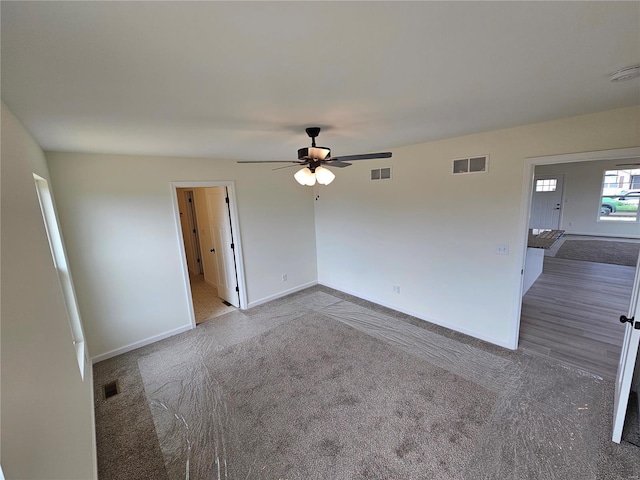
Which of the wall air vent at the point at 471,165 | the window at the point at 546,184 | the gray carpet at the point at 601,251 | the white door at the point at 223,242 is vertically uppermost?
the wall air vent at the point at 471,165

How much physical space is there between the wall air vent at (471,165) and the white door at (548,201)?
7.42m

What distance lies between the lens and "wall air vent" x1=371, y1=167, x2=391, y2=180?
406 centimetres

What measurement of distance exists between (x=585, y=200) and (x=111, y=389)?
40.1ft

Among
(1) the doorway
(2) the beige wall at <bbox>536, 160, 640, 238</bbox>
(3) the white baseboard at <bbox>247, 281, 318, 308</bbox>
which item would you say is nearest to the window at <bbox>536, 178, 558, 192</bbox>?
(2) the beige wall at <bbox>536, 160, 640, 238</bbox>

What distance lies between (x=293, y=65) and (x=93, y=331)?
3.89 m

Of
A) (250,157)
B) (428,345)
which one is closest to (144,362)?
(250,157)

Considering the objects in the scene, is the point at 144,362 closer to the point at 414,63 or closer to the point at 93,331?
the point at 93,331

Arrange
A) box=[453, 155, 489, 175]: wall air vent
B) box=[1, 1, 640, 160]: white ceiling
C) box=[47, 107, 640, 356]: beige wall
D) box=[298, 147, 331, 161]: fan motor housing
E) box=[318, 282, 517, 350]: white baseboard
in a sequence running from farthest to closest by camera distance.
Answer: box=[318, 282, 517, 350]: white baseboard
box=[453, 155, 489, 175]: wall air vent
box=[47, 107, 640, 356]: beige wall
box=[298, 147, 331, 161]: fan motor housing
box=[1, 1, 640, 160]: white ceiling

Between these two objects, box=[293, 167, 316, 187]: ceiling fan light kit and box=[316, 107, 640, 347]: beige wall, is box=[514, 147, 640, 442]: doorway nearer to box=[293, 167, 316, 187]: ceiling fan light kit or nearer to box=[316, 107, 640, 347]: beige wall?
box=[316, 107, 640, 347]: beige wall

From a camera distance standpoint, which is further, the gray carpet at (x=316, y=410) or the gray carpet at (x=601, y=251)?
the gray carpet at (x=601, y=251)

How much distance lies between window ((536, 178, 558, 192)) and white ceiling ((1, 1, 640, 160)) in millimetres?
8288

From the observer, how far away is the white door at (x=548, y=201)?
869cm

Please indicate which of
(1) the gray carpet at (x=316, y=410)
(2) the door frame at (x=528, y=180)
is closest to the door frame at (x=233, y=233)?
(1) the gray carpet at (x=316, y=410)

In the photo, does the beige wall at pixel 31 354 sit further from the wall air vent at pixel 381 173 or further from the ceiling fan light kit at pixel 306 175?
the wall air vent at pixel 381 173
